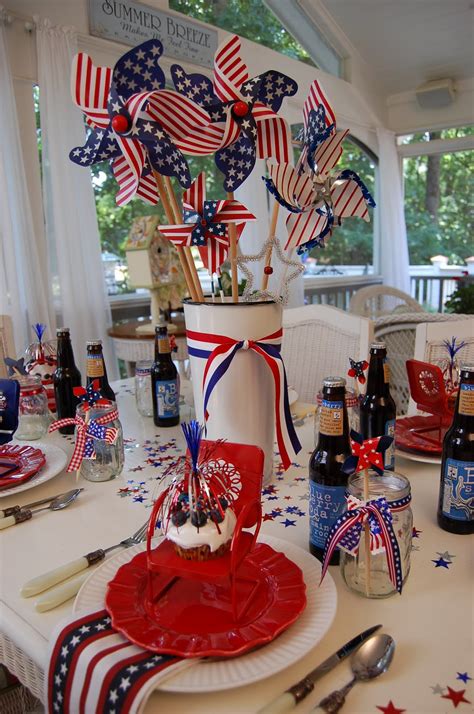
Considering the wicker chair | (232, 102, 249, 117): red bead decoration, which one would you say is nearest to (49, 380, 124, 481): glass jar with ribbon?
(232, 102, 249, 117): red bead decoration

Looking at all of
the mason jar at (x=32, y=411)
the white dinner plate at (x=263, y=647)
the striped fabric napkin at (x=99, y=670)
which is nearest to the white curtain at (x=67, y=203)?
the mason jar at (x=32, y=411)

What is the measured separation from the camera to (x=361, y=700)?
1.72 feet

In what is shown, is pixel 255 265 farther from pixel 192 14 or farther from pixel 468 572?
pixel 468 572

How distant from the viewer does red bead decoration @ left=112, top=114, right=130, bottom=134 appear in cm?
86

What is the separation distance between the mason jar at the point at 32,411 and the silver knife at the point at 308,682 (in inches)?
36.7

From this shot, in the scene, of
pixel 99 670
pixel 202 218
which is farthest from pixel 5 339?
pixel 99 670

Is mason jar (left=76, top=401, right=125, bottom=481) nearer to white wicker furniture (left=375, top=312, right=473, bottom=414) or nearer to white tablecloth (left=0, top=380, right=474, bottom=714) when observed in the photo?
white tablecloth (left=0, top=380, right=474, bottom=714)

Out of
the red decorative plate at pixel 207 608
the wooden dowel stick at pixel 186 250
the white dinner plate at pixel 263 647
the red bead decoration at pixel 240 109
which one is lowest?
the white dinner plate at pixel 263 647

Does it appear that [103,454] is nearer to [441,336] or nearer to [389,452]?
[389,452]

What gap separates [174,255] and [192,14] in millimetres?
1772

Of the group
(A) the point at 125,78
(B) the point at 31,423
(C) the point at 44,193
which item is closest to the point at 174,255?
(C) the point at 44,193

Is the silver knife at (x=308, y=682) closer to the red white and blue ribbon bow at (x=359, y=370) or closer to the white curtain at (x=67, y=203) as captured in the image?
the red white and blue ribbon bow at (x=359, y=370)

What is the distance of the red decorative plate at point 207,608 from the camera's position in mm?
565

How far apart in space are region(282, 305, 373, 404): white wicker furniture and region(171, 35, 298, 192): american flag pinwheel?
805mm
